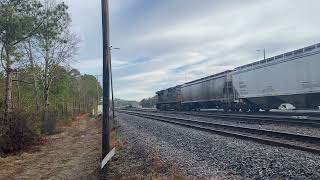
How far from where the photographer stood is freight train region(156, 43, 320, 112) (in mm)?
25391

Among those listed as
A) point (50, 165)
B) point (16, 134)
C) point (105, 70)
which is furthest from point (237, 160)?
point (16, 134)

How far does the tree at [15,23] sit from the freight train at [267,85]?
53.5ft

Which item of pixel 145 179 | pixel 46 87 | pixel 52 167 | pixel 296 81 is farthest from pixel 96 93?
pixel 145 179

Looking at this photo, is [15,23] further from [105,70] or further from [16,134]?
[105,70]

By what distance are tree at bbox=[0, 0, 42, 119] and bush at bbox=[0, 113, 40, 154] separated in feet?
2.07

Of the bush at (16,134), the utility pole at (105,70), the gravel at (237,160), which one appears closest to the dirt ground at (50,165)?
the bush at (16,134)

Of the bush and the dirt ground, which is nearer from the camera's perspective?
the dirt ground

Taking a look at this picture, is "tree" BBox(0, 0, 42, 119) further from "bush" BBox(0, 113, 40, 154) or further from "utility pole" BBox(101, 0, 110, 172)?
"utility pole" BBox(101, 0, 110, 172)

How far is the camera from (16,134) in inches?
857

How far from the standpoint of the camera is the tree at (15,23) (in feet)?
73.8

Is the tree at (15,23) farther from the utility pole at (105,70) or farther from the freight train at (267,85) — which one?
the freight train at (267,85)

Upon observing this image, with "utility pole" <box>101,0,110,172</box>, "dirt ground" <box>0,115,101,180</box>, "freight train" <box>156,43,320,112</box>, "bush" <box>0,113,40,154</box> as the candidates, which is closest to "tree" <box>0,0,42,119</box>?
"bush" <box>0,113,40,154</box>

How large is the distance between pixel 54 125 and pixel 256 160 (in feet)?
94.7

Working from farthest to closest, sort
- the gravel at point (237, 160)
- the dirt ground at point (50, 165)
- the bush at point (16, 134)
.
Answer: the bush at point (16, 134), the dirt ground at point (50, 165), the gravel at point (237, 160)
